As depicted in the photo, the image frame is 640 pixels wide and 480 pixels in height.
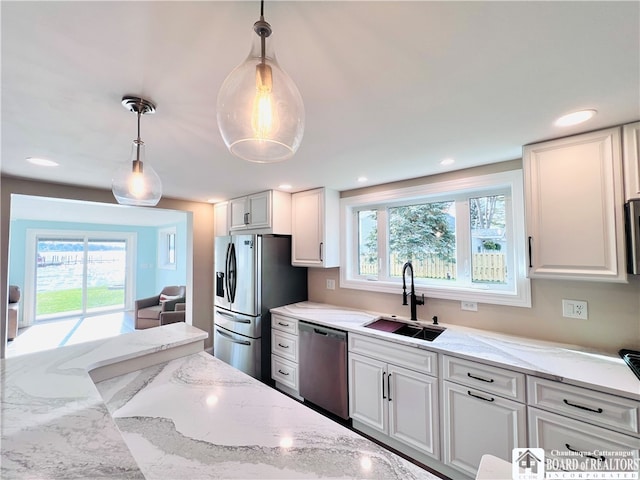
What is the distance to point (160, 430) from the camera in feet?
3.08

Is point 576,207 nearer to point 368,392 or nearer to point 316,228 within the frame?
point 368,392

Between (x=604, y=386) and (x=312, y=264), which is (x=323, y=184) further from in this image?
(x=604, y=386)

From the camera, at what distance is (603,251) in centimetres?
145

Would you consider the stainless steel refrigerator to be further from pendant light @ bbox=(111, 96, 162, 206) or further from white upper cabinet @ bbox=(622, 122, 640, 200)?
white upper cabinet @ bbox=(622, 122, 640, 200)

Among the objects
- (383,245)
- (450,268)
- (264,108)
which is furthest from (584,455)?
(264,108)

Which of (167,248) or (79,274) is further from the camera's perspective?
(167,248)

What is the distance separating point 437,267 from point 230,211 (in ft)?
8.59

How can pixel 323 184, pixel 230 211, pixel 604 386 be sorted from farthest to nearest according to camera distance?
pixel 230 211
pixel 323 184
pixel 604 386

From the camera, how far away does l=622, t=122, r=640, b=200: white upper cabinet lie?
1.36m

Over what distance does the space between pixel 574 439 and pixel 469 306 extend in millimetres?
990

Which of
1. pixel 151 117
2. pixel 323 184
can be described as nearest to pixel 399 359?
pixel 323 184

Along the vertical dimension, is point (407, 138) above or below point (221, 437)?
above

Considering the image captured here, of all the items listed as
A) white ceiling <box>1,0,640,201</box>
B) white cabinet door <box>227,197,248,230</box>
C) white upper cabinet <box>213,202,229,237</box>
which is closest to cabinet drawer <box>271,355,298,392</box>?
white cabinet door <box>227,197,248,230</box>

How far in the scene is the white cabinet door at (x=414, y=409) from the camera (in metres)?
1.78
